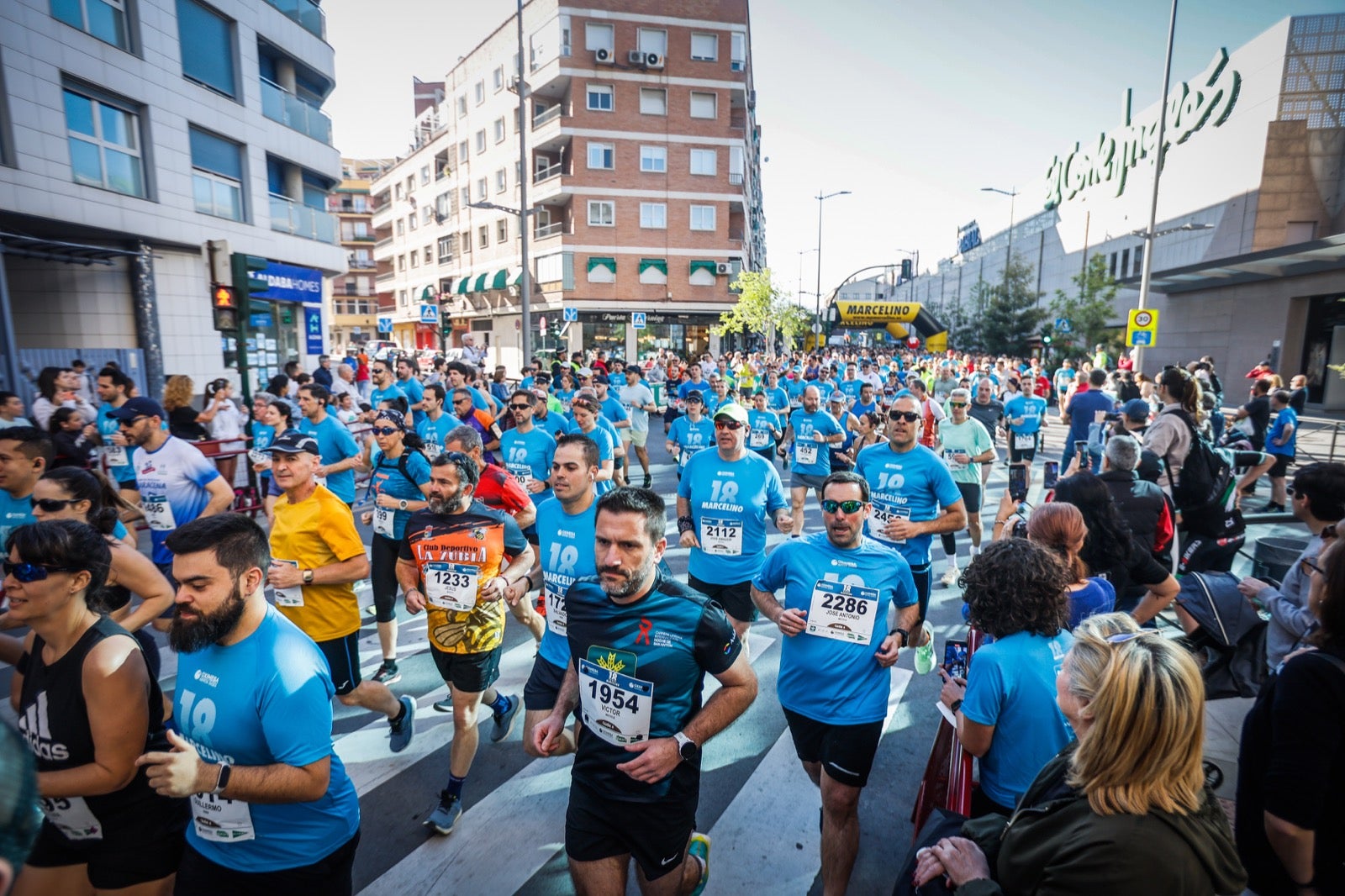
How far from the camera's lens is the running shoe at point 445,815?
3.58 metres

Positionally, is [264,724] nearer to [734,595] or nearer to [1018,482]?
[734,595]

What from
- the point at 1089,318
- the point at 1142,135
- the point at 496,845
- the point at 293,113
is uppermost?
the point at 1142,135

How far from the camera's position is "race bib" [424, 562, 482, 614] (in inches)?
153

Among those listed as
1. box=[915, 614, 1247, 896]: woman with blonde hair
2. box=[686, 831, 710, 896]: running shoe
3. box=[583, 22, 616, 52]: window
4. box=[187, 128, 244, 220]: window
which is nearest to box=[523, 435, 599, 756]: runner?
box=[686, 831, 710, 896]: running shoe

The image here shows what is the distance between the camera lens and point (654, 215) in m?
36.9

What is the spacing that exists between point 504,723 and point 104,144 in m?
16.6

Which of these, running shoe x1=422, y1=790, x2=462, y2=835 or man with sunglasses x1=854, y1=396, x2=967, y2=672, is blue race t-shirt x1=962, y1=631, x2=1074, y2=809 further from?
running shoe x1=422, y1=790, x2=462, y2=835

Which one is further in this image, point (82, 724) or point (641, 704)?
point (641, 704)

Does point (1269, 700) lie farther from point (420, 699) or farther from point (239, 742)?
point (420, 699)

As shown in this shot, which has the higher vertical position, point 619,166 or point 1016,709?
point 619,166

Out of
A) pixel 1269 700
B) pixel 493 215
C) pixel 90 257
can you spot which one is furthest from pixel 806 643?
pixel 493 215

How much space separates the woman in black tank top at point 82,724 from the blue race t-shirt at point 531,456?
15.8 ft

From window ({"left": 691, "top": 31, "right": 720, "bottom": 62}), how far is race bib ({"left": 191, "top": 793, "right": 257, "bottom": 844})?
40.2 metres

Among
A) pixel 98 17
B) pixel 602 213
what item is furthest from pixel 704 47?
pixel 98 17
